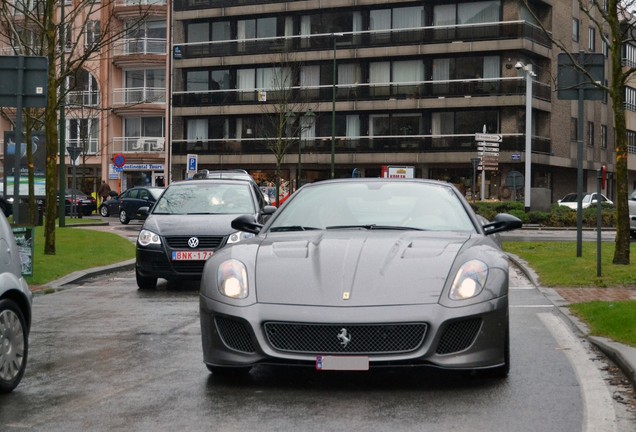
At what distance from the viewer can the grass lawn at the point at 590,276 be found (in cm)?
916

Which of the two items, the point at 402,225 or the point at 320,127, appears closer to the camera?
the point at 402,225

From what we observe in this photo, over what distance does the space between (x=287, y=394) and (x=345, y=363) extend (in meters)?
0.48

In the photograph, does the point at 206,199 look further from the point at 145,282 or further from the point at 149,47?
the point at 149,47

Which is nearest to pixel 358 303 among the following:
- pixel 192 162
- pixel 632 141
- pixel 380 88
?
pixel 192 162

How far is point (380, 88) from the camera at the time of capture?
6088 centimetres

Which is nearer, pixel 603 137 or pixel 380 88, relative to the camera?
pixel 380 88

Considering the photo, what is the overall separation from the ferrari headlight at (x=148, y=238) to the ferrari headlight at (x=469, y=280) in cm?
792

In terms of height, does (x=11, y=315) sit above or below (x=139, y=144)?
below

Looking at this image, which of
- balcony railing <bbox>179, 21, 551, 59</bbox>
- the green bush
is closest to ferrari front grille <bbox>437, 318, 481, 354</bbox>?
the green bush

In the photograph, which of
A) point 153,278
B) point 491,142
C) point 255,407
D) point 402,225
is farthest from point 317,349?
point 491,142

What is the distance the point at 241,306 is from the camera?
6.45m

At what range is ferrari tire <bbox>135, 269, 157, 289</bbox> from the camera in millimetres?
14176

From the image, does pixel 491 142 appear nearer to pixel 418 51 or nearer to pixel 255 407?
pixel 418 51

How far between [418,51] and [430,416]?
180 feet
